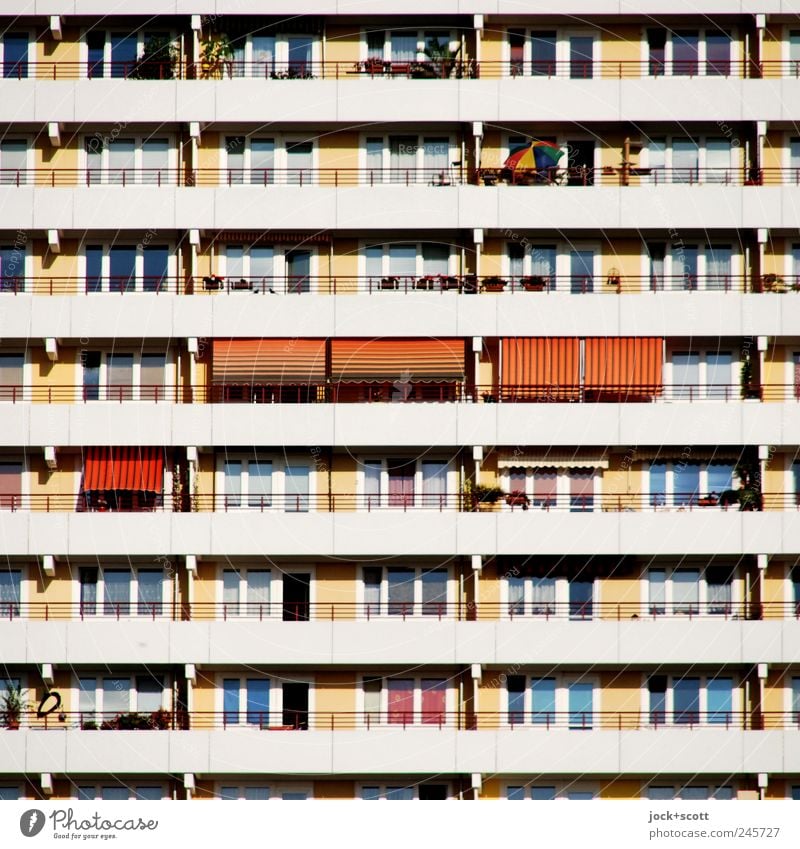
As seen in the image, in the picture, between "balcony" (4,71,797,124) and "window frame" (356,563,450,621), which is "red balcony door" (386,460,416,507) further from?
"balcony" (4,71,797,124)

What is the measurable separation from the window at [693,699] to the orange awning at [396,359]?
30.1ft

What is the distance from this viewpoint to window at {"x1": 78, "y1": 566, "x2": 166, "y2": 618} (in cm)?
3431

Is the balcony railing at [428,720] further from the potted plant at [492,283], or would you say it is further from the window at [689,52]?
the window at [689,52]

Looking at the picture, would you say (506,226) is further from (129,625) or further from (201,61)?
(129,625)

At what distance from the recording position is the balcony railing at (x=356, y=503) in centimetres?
3438

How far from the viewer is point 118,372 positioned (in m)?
35.0

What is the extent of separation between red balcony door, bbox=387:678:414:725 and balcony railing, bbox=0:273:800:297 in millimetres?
9668

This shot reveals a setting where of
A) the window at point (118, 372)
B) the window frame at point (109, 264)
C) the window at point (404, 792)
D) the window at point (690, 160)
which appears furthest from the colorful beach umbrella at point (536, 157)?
the window at point (404, 792)

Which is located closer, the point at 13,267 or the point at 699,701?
the point at 699,701

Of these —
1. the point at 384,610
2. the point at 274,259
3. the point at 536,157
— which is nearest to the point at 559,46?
the point at 536,157

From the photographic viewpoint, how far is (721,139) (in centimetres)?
3550

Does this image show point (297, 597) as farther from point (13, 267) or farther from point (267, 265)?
point (13, 267)

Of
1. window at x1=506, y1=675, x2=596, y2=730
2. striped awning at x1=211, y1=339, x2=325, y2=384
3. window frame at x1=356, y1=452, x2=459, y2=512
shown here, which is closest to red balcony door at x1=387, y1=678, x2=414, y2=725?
window at x1=506, y1=675, x2=596, y2=730

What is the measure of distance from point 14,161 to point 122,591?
36.7 ft
